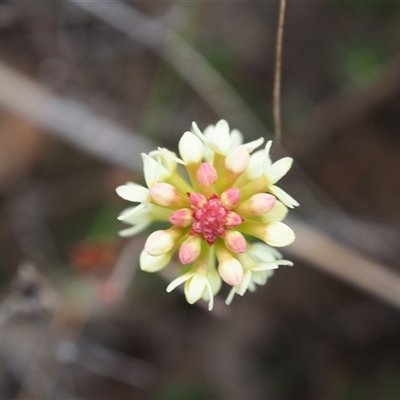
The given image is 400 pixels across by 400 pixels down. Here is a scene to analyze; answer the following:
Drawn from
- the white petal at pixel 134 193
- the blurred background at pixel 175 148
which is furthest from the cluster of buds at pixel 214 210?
the blurred background at pixel 175 148

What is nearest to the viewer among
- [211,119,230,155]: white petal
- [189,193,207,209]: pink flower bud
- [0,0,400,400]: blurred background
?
[189,193,207,209]: pink flower bud

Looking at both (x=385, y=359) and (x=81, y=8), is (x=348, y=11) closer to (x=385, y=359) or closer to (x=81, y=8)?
(x=81, y=8)

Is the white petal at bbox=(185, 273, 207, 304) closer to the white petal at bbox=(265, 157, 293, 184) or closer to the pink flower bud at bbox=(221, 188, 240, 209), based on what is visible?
the pink flower bud at bbox=(221, 188, 240, 209)

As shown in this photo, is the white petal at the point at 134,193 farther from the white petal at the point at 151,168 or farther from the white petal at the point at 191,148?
the white petal at the point at 191,148

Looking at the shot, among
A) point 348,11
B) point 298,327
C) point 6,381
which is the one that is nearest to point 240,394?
point 298,327

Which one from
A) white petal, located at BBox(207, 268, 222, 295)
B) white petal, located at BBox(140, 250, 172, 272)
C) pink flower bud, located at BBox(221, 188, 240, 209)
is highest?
pink flower bud, located at BBox(221, 188, 240, 209)

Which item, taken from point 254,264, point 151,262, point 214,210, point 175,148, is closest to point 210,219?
point 214,210

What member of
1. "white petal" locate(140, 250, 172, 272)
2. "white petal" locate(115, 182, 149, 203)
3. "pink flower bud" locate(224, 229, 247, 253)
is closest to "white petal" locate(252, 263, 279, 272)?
"pink flower bud" locate(224, 229, 247, 253)
